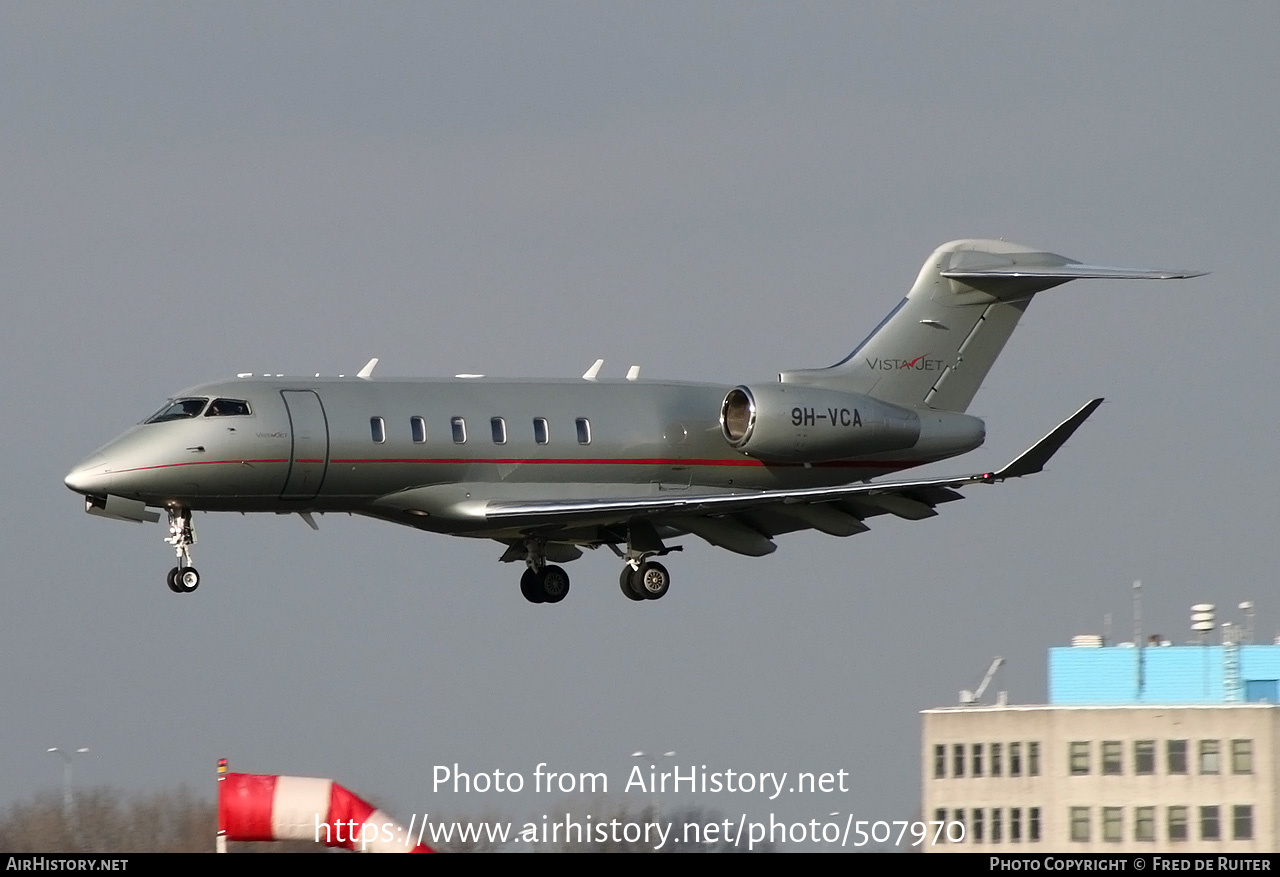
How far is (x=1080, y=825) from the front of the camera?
49875 millimetres

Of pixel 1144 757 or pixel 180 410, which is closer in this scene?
pixel 180 410

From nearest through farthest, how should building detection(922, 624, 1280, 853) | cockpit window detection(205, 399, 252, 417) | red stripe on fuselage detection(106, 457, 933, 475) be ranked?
red stripe on fuselage detection(106, 457, 933, 475), cockpit window detection(205, 399, 252, 417), building detection(922, 624, 1280, 853)

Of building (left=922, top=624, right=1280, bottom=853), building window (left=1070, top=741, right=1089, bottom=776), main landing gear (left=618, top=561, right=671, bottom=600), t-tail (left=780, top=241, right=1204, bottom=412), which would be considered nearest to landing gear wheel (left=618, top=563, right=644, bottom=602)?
main landing gear (left=618, top=561, right=671, bottom=600)

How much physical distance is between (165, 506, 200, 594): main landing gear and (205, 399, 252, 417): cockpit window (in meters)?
1.50

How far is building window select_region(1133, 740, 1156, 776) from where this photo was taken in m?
49.9

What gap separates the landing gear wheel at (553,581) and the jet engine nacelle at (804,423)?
3.69m

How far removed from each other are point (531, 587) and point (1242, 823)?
17.7m

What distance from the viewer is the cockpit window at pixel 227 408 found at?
33719 millimetres

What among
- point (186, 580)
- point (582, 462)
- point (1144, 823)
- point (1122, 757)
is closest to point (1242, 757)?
point (1144, 823)

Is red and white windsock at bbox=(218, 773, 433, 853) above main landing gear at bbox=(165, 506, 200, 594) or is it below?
below

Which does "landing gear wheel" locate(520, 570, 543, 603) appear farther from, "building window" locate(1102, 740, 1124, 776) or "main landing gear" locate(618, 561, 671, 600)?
"building window" locate(1102, 740, 1124, 776)

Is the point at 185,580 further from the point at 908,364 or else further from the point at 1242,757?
the point at 1242,757

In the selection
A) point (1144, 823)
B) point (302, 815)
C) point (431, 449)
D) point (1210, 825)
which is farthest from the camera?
point (1144, 823)

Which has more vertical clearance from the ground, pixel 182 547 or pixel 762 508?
pixel 762 508
